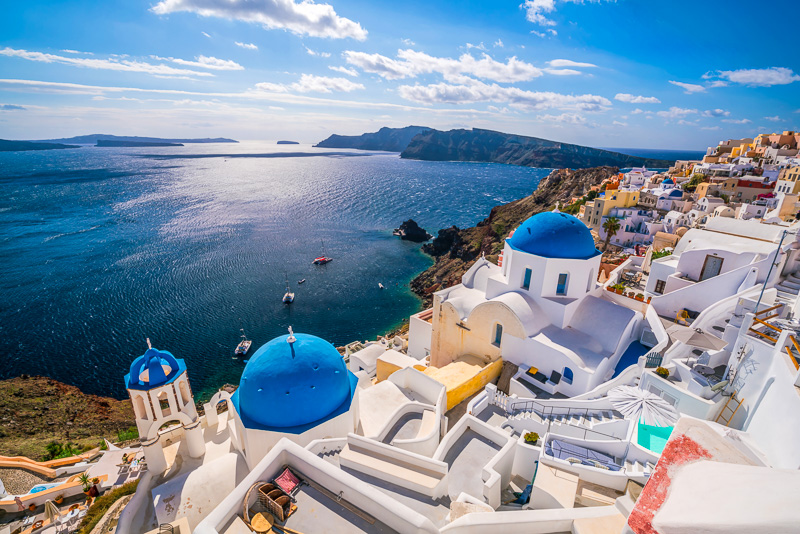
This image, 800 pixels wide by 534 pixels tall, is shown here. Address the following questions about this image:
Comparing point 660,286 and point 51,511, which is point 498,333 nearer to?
point 660,286

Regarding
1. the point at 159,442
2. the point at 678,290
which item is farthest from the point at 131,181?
the point at 678,290

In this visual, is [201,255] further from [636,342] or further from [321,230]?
[636,342]

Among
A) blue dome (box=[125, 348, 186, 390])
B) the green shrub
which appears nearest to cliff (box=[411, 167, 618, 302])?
the green shrub

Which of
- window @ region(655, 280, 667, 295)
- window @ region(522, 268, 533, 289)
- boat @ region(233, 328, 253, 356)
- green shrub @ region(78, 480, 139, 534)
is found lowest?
boat @ region(233, 328, 253, 356)

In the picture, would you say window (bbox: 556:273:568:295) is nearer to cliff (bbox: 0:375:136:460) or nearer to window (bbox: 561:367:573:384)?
window (bbox: 561:367:573:384)

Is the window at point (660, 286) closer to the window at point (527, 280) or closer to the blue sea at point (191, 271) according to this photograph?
the window at point (527, 280)

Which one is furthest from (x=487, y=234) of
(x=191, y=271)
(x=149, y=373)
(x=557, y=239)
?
(x=149, y=373)
